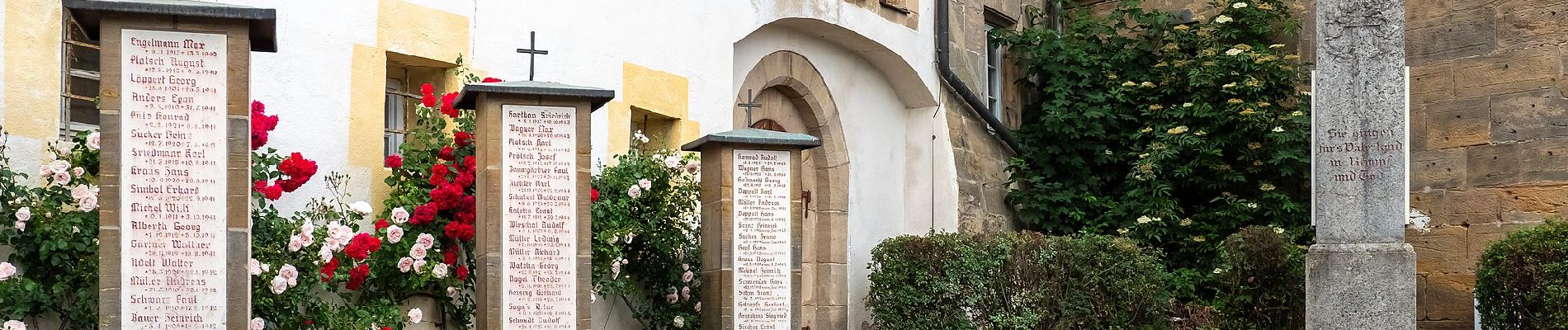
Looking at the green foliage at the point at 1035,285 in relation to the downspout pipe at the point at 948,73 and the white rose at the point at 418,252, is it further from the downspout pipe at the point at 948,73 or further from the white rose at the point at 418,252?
the white rose at the point at 418,252

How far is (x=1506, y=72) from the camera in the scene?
10430 millimetres

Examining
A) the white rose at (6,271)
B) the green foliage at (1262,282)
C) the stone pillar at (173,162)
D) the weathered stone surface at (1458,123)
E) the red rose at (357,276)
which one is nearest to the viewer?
the stone pillar at (173,162)

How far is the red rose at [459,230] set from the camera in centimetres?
Result: 714

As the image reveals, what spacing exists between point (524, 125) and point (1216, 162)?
20.0 feet

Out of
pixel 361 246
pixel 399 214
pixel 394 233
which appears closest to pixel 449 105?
pixel 399 214

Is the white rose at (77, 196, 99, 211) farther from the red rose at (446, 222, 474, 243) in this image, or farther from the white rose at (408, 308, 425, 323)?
the red rose at (446, 222, 474, 243)

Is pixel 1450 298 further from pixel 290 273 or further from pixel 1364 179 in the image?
pixel 290 273

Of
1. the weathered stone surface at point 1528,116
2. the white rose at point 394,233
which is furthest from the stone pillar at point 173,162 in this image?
the weathered stone surface at point 1528,116

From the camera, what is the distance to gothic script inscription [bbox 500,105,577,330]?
6543mm

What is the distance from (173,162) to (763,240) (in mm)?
3129

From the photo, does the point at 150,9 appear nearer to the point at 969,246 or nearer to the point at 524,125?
the point at 524,125

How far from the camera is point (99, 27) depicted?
5.27 meters

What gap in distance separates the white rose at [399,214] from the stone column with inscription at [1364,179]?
393 cm

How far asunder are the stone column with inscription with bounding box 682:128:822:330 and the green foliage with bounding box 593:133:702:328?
35cm
